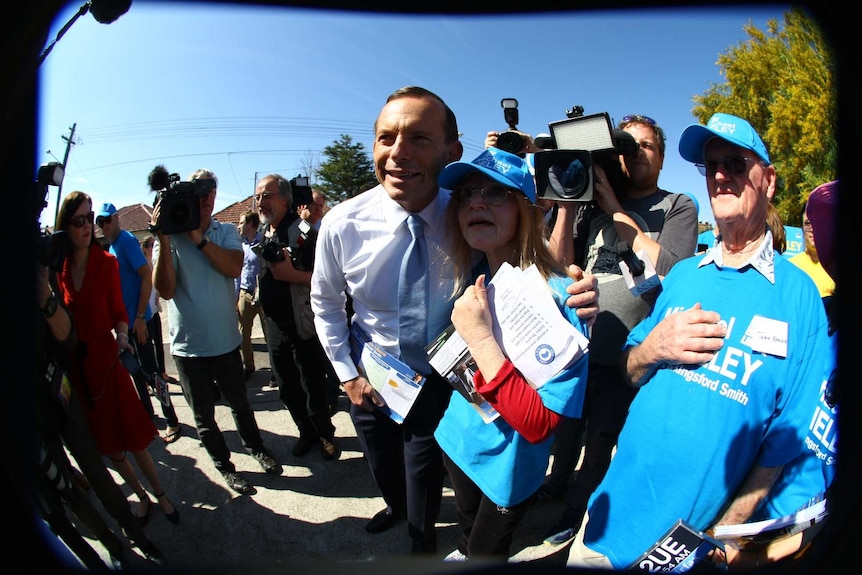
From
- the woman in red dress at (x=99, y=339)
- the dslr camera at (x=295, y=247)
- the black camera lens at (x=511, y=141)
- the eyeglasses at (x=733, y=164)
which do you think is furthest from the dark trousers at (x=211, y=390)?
the eyeglasses at (x=733, y=164)

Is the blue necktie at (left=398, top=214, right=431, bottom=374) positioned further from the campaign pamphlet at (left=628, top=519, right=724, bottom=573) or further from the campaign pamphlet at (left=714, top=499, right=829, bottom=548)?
the campaign pamphlet at (left=714, top=499, right=829, bottom=548)

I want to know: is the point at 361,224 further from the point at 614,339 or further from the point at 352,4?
the point at 614,339

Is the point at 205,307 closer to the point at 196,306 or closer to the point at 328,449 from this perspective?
the point at 196,306

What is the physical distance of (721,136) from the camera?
1.19 metres

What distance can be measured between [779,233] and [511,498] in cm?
139

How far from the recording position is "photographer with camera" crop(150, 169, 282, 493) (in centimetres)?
251

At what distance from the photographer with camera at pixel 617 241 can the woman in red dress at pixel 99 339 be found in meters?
2.14

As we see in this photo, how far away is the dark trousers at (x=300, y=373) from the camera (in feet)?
10.6

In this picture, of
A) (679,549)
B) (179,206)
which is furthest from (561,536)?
(179,206)

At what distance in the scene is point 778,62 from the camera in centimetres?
333

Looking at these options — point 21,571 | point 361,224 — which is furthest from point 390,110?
point 21,571

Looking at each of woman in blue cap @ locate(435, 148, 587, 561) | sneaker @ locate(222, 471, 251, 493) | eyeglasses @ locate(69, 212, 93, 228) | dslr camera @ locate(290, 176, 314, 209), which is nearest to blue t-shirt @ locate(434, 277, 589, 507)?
woman in blue cap @ locate(435, 148, 587, 561)

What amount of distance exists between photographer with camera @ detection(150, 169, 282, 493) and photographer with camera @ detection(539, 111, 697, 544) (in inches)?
88.6

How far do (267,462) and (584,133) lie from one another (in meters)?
3.18
